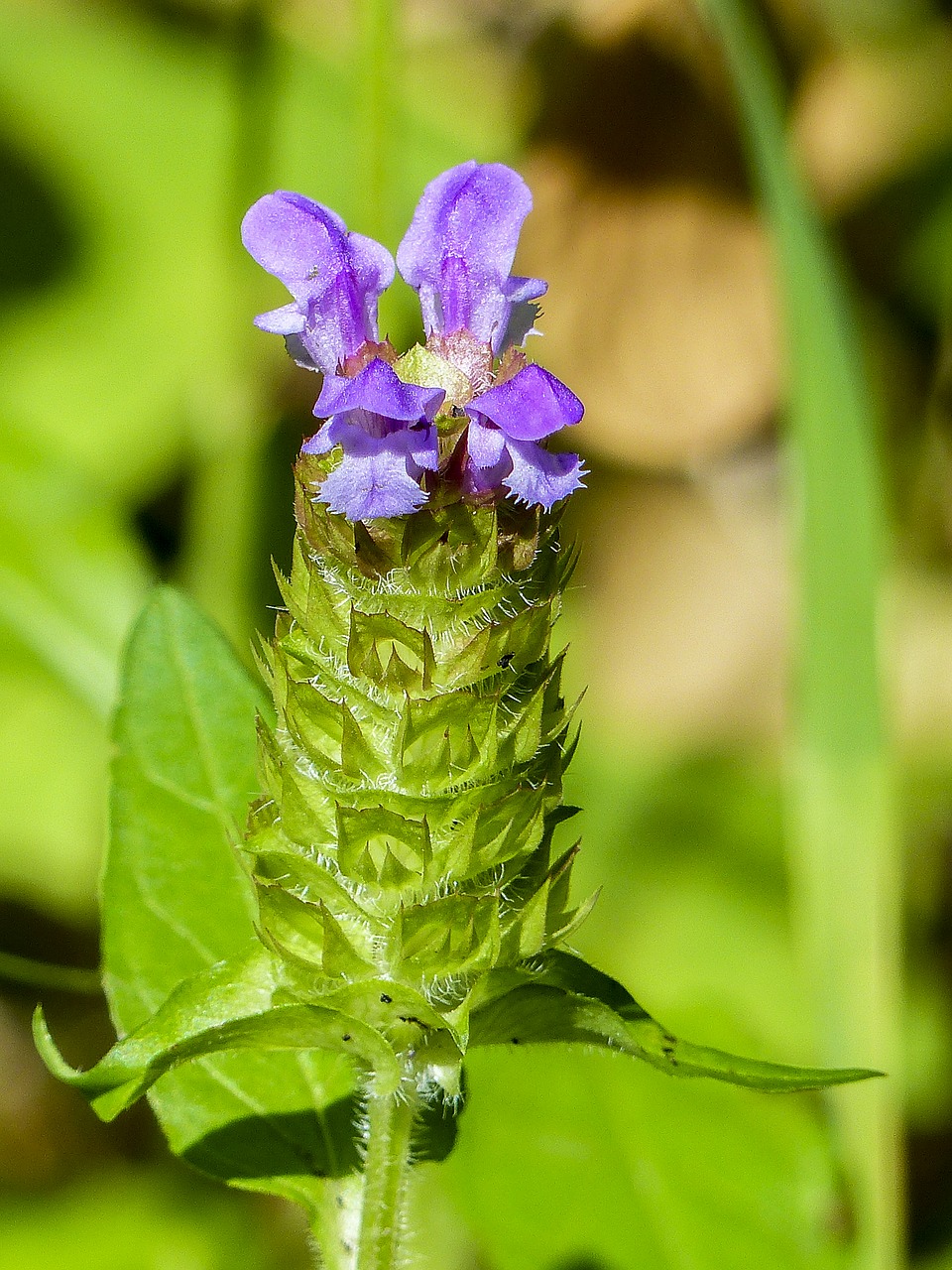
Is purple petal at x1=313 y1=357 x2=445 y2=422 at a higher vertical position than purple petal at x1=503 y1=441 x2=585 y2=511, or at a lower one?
higher

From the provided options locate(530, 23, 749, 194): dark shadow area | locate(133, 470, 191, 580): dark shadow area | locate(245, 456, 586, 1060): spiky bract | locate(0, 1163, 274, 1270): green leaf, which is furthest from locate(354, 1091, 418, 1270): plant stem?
locate(530, 23, 749, 194): dark shadow area

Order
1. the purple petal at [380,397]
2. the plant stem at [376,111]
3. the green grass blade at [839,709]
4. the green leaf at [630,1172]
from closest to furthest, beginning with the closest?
the purple petal at [380,397]
the green leaf at [630,1172]
the green grass blade at [839,709]
the plant stem at [376,111]

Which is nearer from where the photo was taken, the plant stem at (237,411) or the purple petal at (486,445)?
the purple petal at (486,445)

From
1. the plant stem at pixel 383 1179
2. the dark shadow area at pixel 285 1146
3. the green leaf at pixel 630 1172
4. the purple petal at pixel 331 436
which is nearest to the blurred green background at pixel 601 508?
the green leaf at pixel 630 1172

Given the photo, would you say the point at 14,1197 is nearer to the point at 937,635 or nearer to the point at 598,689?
the point at 598,689

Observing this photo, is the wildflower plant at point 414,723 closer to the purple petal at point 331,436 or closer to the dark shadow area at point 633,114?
the purple petal at point 331,436

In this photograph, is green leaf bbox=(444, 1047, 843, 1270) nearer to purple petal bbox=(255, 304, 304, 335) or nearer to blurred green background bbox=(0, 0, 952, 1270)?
blurred green background bbox=(0, 0, 952, 1270)
